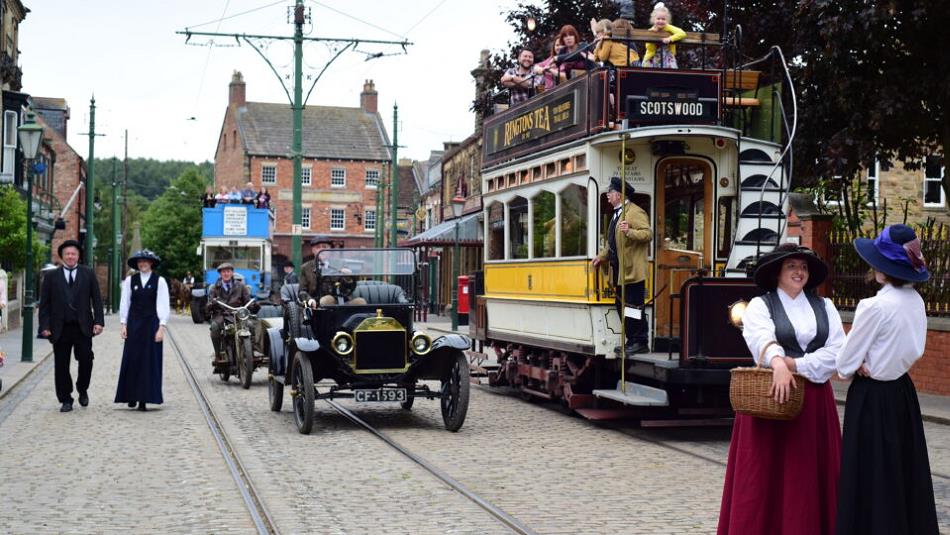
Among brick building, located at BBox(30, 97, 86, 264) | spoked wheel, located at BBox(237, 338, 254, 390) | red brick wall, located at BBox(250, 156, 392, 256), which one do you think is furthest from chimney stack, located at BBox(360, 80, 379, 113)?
spoked wheel, located at BBox(237, 338, 254, 390)

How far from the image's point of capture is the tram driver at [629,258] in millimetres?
11641

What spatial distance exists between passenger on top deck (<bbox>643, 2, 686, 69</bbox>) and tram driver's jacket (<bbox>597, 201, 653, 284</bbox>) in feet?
7.12

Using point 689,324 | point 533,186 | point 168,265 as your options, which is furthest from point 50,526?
point 168,265

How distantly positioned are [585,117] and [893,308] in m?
7.54

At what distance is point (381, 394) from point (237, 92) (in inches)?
2709

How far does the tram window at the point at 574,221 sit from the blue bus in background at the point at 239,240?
25243 millimetres

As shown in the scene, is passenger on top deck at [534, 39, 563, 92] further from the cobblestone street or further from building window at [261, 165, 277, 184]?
building window at [261, 165, 277, 184]

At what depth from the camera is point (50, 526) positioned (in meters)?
7.34

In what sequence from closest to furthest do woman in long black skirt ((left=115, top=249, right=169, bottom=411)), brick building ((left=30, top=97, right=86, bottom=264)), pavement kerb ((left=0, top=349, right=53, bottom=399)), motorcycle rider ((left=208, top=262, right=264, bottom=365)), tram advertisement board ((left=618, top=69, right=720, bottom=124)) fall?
tram advertisement board ((left=618, top=69, right=720, bottom=124)) → woman in long black skirt ((left=115, top=249, right=169, bottom=411)) → pavement kerb ((left=0, top=349, right=53, bottom=399)) → motorcycle rider ((left=208, top=262, right=264, bottom=365)) → brick building ((left=30, top=97, right=86, bottom=264))

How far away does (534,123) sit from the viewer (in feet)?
47.1

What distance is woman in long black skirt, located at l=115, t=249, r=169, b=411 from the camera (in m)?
13.7

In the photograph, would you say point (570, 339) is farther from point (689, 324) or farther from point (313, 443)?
point (313, 443)

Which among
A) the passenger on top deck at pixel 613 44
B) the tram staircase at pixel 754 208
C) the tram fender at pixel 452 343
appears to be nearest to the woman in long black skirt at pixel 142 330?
the tram fender at pixel 452 343

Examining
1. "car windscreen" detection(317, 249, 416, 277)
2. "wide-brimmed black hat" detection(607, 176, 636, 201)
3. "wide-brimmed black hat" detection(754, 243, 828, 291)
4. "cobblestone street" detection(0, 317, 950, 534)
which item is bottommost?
"cobblestone street" detection(0, 317, 950, 534)
